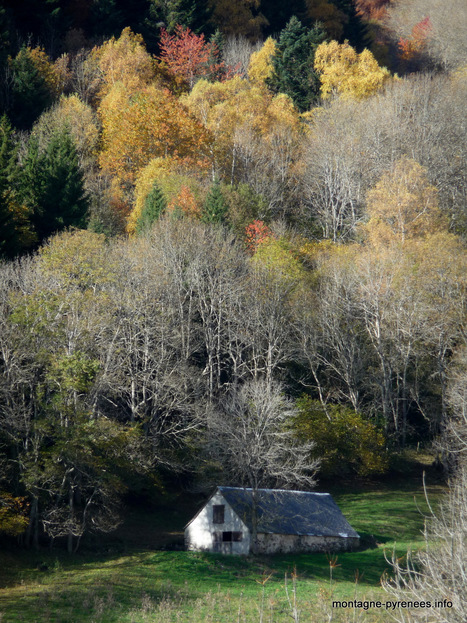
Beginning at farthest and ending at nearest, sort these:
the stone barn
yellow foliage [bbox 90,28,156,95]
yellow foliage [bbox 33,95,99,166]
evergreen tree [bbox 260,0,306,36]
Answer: evergreen tree [bbox 260,0,306,36] → yellow foliage [bbox 90,28,156,95] → yellow foliage [bbox 33,95,99,166] → the stone barn

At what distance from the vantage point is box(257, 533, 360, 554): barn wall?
33438 mm

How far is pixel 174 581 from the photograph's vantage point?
90.6 feet

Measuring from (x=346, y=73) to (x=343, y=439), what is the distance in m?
43.5

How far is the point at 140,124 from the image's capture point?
62062 millimetres

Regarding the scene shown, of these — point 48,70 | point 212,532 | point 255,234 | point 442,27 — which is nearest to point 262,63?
point 48,70

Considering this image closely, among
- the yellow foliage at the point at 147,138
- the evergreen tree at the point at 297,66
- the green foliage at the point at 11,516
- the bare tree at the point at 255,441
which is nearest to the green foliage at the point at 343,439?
the bare tree at the point at 255,441

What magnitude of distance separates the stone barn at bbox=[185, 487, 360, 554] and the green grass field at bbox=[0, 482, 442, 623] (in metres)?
0.95

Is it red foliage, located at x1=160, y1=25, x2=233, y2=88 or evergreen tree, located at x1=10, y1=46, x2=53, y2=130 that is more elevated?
red foliage, located at x1=160, y1=25, x2=233, y2=88

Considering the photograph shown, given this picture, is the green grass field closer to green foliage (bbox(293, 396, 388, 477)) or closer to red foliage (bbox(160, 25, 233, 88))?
green foliage (bbox(293, 396, 388, 477))

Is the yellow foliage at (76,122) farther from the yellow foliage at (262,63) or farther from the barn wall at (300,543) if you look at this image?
the barn wall at (300,543)

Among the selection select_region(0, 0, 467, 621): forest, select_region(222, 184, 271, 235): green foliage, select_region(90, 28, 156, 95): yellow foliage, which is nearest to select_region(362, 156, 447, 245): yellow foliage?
select_region(0, 0, 467, 621): forest

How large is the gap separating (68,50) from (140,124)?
21.7 metres

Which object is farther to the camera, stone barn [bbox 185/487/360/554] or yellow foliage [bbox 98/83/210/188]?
yellow foliage [bbox 98/83/210/188]

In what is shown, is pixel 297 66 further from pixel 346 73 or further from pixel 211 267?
pixel 211 267
